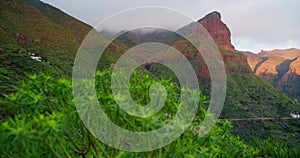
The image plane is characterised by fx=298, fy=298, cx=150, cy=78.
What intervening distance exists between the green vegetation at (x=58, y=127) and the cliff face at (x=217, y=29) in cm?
10126

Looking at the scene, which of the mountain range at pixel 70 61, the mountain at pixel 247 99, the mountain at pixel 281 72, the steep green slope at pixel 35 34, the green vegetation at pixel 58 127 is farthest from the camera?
the mountain at pixel 281 72

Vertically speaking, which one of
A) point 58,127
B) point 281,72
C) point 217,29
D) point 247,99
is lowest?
point 58,127

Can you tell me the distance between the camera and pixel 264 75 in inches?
6412

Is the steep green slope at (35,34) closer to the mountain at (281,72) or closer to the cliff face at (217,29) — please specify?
the cliff face at (217,29)

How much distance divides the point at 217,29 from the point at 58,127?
106222 mm

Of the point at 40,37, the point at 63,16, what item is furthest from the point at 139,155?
the point at 63,16

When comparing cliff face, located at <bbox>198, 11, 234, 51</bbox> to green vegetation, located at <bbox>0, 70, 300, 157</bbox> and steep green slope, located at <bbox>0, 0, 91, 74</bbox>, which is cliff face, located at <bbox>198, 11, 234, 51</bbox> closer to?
steep green slope, located at <bbox>0, 0, 91, 74</bbox>

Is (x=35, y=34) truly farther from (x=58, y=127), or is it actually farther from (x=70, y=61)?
(x=58, y=127)


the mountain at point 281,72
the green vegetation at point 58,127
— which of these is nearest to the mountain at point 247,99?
the green vegetation at point 58,127

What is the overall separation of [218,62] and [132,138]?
172ft

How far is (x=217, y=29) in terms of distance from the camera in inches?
4099

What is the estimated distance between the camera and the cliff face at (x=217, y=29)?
102500 mm

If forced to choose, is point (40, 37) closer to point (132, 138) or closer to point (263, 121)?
point (263, 121)

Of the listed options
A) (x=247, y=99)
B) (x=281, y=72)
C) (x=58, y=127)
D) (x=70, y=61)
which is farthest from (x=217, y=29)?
(x=58, y=127)
